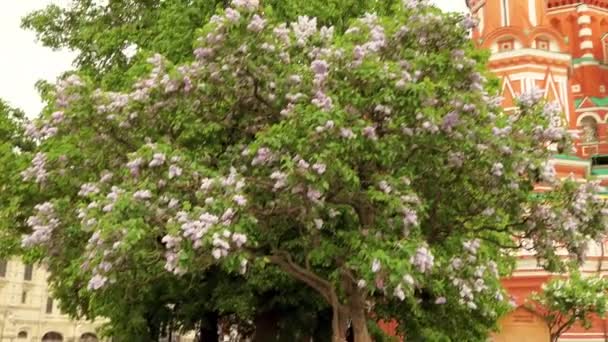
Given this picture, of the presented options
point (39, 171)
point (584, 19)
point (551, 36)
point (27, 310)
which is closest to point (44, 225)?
point (39, 171)

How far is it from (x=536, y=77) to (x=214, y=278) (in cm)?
2043

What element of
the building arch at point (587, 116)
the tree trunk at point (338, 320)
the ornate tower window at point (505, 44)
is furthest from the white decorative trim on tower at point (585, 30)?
the tree trunk at point (338, 320)

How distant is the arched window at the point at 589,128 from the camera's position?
Answer: 120 feet

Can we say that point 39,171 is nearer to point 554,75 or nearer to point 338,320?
point 338,320

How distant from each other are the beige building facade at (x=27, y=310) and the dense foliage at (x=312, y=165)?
3794 centimetres

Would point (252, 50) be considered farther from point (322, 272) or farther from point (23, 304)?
point (23, 304)

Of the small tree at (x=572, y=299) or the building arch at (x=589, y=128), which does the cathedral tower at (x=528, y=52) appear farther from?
the small tree at (x=572, y=299)

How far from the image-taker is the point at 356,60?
9930mm

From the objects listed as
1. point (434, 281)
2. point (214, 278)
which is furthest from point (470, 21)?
point (214, 278)

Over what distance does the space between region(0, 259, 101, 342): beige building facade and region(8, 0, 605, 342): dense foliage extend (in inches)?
1494

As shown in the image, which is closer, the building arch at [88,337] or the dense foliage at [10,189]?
the dense foliage at [10,189]

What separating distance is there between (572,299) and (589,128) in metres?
17.2

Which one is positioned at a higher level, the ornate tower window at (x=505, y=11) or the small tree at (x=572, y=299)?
the ornate tower window at (x=505, y=11)

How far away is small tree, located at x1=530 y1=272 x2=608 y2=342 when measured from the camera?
23.7m
